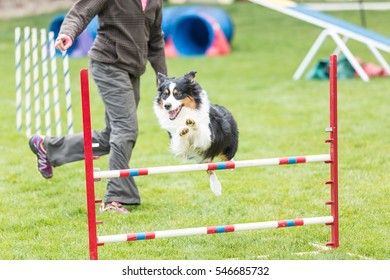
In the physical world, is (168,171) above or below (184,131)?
below

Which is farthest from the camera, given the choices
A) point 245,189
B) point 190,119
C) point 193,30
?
point 193,30

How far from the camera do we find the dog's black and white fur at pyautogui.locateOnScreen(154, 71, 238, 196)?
482 centimetres

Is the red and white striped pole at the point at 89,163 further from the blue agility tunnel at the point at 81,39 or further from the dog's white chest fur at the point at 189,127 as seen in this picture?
the blue agility tunnel at the point at 81,39

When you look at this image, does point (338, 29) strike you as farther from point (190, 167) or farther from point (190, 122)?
point (190, 167)

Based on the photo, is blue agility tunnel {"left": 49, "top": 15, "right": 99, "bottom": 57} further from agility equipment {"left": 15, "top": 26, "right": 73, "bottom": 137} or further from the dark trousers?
the dark trousers

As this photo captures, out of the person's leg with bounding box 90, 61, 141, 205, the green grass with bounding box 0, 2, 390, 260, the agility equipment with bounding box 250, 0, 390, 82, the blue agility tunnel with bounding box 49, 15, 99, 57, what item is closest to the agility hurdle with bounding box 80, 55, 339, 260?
the green grass with bounding box 0, 2, 390, 260

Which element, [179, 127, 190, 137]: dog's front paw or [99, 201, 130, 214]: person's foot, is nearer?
[179, 127, 190, 137]: dog's front paw

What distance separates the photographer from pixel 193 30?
1792 centimetres

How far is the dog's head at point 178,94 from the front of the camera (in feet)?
15.7

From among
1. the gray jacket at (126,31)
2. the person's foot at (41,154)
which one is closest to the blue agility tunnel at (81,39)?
the person's foot at (41,154)

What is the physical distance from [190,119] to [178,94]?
176 mm

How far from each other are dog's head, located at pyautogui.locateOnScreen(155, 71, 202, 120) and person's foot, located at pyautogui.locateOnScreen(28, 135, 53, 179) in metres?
1.86

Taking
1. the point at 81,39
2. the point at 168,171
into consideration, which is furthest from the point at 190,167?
the point at 81,39

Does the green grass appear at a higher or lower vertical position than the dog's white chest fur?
lower
